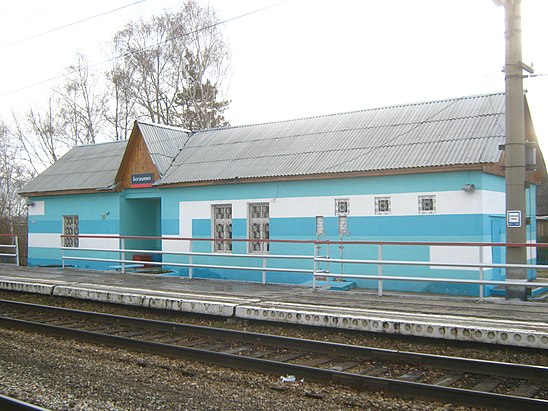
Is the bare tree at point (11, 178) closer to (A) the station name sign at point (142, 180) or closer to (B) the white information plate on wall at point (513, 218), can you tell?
(A) the station name sign at point (142, 180)

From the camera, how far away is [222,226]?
1883 cm

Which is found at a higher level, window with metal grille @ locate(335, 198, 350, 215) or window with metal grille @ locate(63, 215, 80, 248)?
window with metal grille @ locate(335, 198, 350, 215)

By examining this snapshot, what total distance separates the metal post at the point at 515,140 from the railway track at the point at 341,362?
4306 millimetres

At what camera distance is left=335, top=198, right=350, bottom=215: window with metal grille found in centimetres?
1603

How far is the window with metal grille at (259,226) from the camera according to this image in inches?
699

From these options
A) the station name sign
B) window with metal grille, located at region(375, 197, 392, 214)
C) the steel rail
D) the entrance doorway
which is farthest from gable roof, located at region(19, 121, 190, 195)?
the steel rail

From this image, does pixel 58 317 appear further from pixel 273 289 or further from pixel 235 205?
pixel 235 205

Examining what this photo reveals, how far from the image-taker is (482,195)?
13906 mm

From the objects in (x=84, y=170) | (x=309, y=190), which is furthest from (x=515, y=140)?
(x=84, y=170)

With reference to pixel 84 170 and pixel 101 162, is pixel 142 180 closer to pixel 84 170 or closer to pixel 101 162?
pixel 101 162

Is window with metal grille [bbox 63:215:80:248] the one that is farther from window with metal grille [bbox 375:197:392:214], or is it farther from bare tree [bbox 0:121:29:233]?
bare tree [bbox 0:121:29:233]

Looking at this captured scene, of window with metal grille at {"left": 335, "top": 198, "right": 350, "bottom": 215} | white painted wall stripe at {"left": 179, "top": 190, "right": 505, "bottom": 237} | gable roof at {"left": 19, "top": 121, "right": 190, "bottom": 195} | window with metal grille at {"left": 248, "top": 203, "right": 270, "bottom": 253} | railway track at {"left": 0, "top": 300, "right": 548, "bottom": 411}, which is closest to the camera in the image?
railway track at {"left": 0, "top": 300, "right": 548, "bottom": 411}

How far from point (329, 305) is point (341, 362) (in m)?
2.68

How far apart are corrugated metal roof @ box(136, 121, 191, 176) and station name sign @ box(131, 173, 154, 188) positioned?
1.55ft
